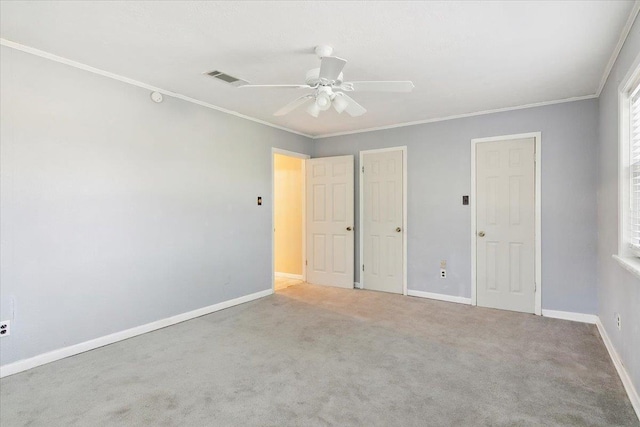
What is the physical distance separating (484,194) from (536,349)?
1.89 m

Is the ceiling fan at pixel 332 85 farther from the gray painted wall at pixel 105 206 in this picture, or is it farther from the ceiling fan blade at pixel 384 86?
the gray painted wall at pixel 105 206

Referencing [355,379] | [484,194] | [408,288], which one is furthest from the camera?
[408,288]

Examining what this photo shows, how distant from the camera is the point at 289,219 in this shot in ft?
19.6

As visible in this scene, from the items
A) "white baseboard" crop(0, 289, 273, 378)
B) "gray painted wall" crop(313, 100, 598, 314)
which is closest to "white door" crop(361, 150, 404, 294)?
"gray painted wall" crop(313, 100, 598, 314)

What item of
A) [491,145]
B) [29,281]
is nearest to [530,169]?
[491,145]

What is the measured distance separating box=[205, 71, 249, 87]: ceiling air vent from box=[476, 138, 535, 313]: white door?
2.91 m

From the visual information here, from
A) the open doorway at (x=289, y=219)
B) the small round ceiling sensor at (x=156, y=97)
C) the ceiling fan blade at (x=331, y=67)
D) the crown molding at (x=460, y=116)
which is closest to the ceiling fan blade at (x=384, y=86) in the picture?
the ceiling fan blade at (x=331, y=67)

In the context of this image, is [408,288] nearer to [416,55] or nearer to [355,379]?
[355,379]

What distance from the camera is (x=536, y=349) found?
2961 millimetres

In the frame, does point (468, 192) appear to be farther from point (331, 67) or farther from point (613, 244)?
point (331, 67)

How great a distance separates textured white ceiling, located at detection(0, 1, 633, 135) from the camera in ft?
6.81

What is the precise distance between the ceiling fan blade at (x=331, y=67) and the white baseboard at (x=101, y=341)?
2786 millimetres

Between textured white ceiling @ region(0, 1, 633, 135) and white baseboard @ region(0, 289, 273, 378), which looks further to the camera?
white baseboard @ region(0, 289, 273, 378)

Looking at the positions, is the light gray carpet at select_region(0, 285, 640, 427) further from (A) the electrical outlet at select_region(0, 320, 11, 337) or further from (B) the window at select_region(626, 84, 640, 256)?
(B) the window at select_region(626, 84, 640, 256)
